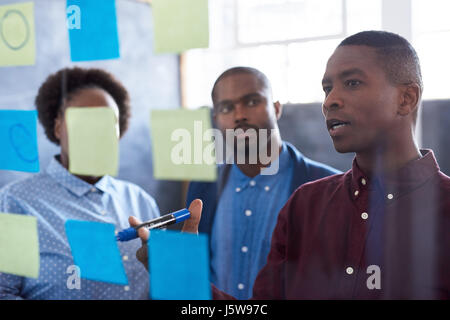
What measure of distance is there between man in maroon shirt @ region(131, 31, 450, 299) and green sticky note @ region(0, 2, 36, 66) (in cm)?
42

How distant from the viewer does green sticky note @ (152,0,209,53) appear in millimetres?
478

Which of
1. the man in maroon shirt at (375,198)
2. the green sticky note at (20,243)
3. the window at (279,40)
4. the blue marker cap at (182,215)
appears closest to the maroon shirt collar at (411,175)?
the man in maroon shirt at (375,198)

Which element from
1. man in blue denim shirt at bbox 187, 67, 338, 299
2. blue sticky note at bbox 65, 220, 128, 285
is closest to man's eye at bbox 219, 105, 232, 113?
man in blue denim shirt at bbox 187, 67, 338, 299

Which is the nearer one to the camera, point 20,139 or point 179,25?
point 179,25

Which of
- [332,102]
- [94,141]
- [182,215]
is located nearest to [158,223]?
[182,215]

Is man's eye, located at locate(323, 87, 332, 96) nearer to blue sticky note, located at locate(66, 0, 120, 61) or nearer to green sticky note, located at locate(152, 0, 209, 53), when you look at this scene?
green sticky note, located at locate(152, 0, 209, 53)

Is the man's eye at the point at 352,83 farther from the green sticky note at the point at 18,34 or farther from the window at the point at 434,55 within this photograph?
the green sticky note at the point at 18,34

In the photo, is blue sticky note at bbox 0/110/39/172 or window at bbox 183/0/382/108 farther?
blue sticky note at bbox 0/110/39/172

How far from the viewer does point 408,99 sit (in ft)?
1.27

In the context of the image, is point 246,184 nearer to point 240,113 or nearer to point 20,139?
point 240,113

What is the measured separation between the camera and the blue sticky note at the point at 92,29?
0.54 metres

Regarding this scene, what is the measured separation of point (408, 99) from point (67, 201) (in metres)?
0.44

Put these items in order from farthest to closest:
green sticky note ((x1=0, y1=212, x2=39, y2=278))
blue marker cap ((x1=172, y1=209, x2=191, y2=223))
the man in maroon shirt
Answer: green sticky note ((x1=0, y1=212, x2=39, y2=278)), blue marker cap ((x1=172, y1=209, x2=191, y2=223)), the man in maroon shirt

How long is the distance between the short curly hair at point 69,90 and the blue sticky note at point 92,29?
24 mm
